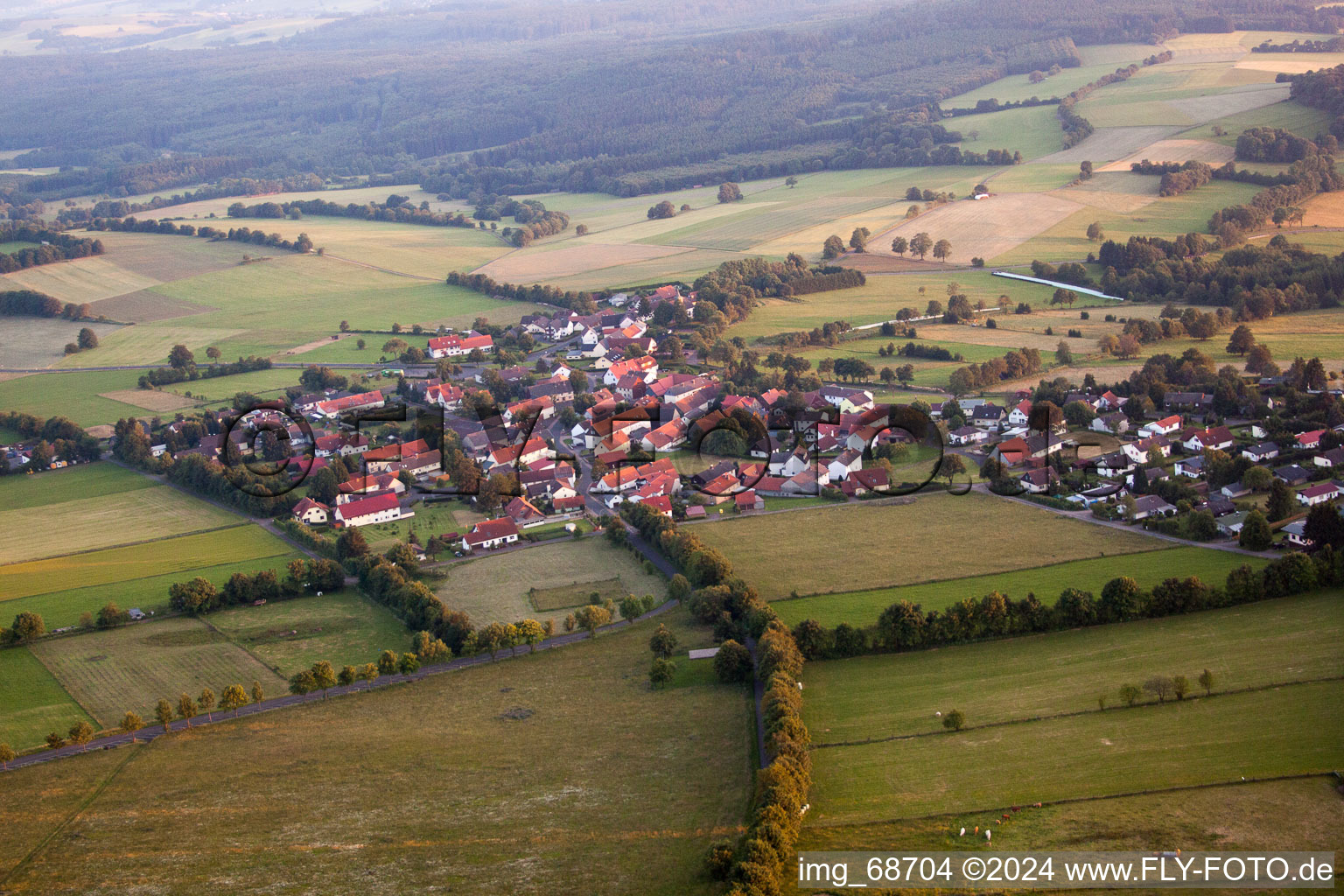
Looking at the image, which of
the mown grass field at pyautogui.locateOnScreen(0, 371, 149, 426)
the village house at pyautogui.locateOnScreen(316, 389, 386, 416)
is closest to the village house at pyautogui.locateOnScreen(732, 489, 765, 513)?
the village house at pyautogui.locateOnScreen(316, 389, 386, 416)

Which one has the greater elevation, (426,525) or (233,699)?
(426,525)

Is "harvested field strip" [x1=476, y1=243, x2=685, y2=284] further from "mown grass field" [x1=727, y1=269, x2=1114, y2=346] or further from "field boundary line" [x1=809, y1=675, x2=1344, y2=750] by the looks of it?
"field boundary line" [x1=809, y1=675, x2=1344, y2=750]

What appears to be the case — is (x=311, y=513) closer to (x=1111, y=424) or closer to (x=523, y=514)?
(x=523, y=514)

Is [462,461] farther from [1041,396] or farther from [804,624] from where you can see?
[1041,396]

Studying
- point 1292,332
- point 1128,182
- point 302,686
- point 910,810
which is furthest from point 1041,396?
point 1128,182

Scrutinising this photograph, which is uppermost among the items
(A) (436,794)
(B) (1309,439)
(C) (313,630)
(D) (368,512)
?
(D) (368,512)

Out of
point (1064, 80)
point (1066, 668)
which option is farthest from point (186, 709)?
point (1064, 80)

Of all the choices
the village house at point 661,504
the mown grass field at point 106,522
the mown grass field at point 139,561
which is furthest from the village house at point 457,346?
the village house at point 661,504
